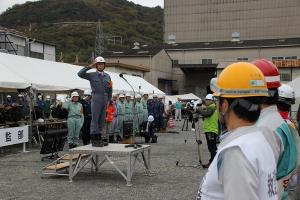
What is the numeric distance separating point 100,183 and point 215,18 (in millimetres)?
76368

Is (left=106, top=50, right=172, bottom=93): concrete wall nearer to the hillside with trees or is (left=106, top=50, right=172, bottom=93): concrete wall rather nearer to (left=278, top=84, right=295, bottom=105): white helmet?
the hillside with trees

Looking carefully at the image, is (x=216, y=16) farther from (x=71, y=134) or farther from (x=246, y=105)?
(x=246, y=105)

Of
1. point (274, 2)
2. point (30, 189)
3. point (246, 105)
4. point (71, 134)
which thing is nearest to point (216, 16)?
point (274, 2)

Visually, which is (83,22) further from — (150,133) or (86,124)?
(86,124)

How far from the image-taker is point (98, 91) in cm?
988

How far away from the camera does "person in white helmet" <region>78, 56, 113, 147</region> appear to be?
981 centimetres

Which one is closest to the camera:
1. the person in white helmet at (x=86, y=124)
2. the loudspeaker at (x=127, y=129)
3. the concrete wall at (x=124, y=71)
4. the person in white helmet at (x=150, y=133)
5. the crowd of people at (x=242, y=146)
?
the crowd of people at (x=242, y=146)

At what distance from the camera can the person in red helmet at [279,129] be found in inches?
111

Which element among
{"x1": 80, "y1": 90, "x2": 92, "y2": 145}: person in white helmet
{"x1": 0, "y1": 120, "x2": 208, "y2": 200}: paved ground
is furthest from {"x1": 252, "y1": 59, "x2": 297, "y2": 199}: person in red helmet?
{"x1": 80, "y1": 90, "x2": 92, "y2": 145}: person in white helmet

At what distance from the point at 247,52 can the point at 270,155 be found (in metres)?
57.2

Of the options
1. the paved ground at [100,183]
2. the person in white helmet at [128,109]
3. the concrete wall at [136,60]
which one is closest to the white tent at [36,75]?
the person in white helmet at [128,109]

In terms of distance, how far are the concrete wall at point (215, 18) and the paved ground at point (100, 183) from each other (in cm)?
7050

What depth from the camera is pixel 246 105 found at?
2170mm

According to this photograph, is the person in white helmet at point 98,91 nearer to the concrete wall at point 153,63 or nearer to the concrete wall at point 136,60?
the concrete wall at point 153,63
